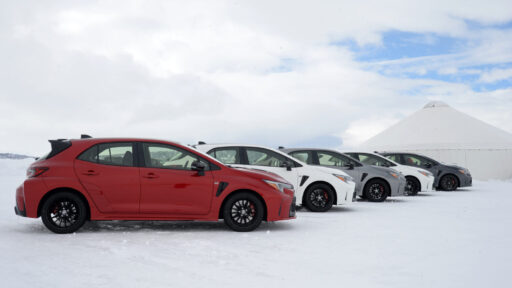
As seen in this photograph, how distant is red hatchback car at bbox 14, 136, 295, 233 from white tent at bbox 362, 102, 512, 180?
31474mm

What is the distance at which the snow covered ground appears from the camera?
5.35 meters

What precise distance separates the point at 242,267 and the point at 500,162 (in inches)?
1426

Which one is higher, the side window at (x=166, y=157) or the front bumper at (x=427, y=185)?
the side window at (x=166, y=157)

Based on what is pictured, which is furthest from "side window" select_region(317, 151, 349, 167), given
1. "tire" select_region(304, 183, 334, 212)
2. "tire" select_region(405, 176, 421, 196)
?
"tire" select_region(405, 176, 421, 196)

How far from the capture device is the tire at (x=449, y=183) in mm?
20141

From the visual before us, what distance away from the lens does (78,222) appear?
26.6 feet

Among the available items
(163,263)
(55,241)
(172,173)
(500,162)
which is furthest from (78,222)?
(500,162)

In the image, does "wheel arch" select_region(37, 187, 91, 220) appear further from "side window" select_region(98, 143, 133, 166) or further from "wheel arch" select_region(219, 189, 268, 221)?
"wheel arch" select_region(219, 189, 268, 221)

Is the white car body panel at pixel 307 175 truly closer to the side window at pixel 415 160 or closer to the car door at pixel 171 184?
the car door at pixel 171 184

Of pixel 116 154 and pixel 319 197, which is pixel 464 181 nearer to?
pixel 319 197

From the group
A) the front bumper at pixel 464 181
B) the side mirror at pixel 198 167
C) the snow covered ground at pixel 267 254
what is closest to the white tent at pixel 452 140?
the front bumper at pixel 464 181

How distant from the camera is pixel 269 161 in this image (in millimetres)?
11555

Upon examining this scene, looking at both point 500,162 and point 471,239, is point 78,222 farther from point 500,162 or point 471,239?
point 500,162

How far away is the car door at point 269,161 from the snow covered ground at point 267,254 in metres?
1.25
